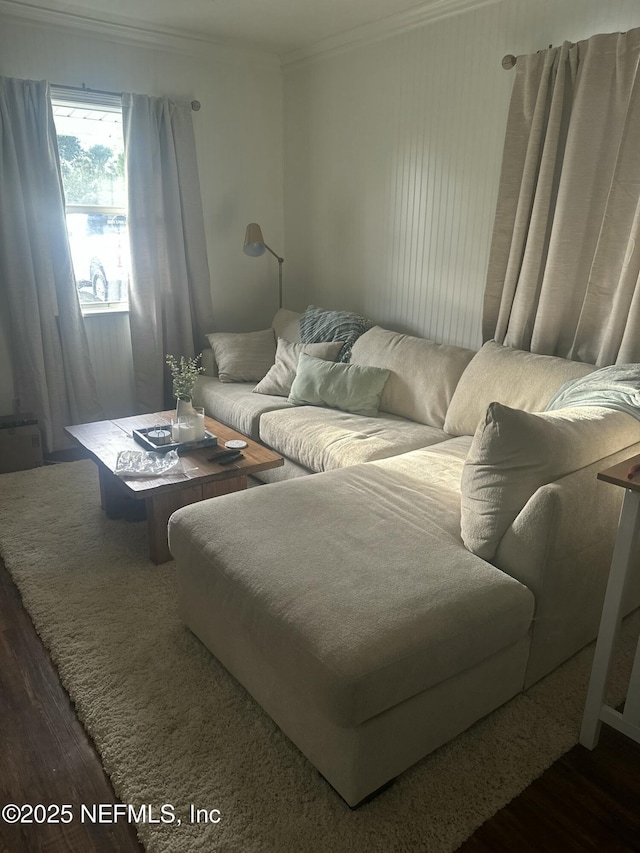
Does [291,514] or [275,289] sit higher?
[275,289]

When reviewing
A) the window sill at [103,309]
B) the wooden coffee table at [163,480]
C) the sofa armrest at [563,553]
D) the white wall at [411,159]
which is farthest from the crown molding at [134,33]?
the sofa armrest at [563,553]

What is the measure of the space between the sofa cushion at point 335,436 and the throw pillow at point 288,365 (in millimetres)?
353

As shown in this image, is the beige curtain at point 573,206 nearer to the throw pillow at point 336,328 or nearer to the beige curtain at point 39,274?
the throw pillow at point 336,328

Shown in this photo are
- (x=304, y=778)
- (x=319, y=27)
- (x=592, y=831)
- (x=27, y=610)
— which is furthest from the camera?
(x=319, y=27)

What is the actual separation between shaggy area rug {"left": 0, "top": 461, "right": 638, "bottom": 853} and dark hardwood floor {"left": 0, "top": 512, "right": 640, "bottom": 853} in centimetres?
4

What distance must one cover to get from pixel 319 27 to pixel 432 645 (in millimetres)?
3737

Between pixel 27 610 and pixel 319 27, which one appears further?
pixel 319 27

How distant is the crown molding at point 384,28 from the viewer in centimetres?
316

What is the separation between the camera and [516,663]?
1.83 metres

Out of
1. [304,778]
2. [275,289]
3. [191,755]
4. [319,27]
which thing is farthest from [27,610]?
[319,27]

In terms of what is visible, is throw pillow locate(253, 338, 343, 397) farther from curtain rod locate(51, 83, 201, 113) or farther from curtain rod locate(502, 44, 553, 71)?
curtain rod locate(51, 83, 201, 113)

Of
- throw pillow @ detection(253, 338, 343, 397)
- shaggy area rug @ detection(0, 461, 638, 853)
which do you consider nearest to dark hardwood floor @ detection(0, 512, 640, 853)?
shaggy area rug @ detection(0, 461, 638, 853)

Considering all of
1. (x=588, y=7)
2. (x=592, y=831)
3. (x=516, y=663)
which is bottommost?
(x=592, y=831)

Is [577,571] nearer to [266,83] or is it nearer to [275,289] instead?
[275,289]
